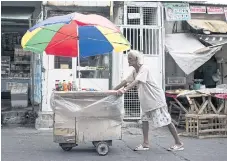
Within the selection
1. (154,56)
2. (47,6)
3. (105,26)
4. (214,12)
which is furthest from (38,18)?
(214,12)

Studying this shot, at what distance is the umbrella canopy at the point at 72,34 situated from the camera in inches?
253

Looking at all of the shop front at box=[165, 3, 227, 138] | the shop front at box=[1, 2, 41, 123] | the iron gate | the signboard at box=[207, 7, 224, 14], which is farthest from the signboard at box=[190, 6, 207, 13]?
the shop front at box=[1, 2, 41, 123]

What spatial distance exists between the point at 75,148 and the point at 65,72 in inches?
108

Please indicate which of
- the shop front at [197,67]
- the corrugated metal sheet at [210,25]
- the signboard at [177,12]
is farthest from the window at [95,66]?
the corrugated metal sheet at [210,25]

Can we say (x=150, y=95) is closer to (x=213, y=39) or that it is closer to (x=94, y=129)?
(x=94, y=129)

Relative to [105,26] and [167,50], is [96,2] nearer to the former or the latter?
[167,50]

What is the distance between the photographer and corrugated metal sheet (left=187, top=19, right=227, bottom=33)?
393 inches

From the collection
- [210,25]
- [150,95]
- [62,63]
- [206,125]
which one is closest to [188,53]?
[210,25]

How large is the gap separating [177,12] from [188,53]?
3.55 ft

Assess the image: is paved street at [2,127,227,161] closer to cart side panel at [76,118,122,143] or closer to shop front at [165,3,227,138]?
cart side panel at [76,118,122,143]

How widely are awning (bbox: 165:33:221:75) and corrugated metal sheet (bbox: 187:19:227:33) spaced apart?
0.41 metres

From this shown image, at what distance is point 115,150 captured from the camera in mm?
6824

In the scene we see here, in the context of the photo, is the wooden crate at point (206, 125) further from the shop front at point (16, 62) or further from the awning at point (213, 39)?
the shop front at point (16, 62)

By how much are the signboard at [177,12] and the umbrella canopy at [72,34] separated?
3193mm
